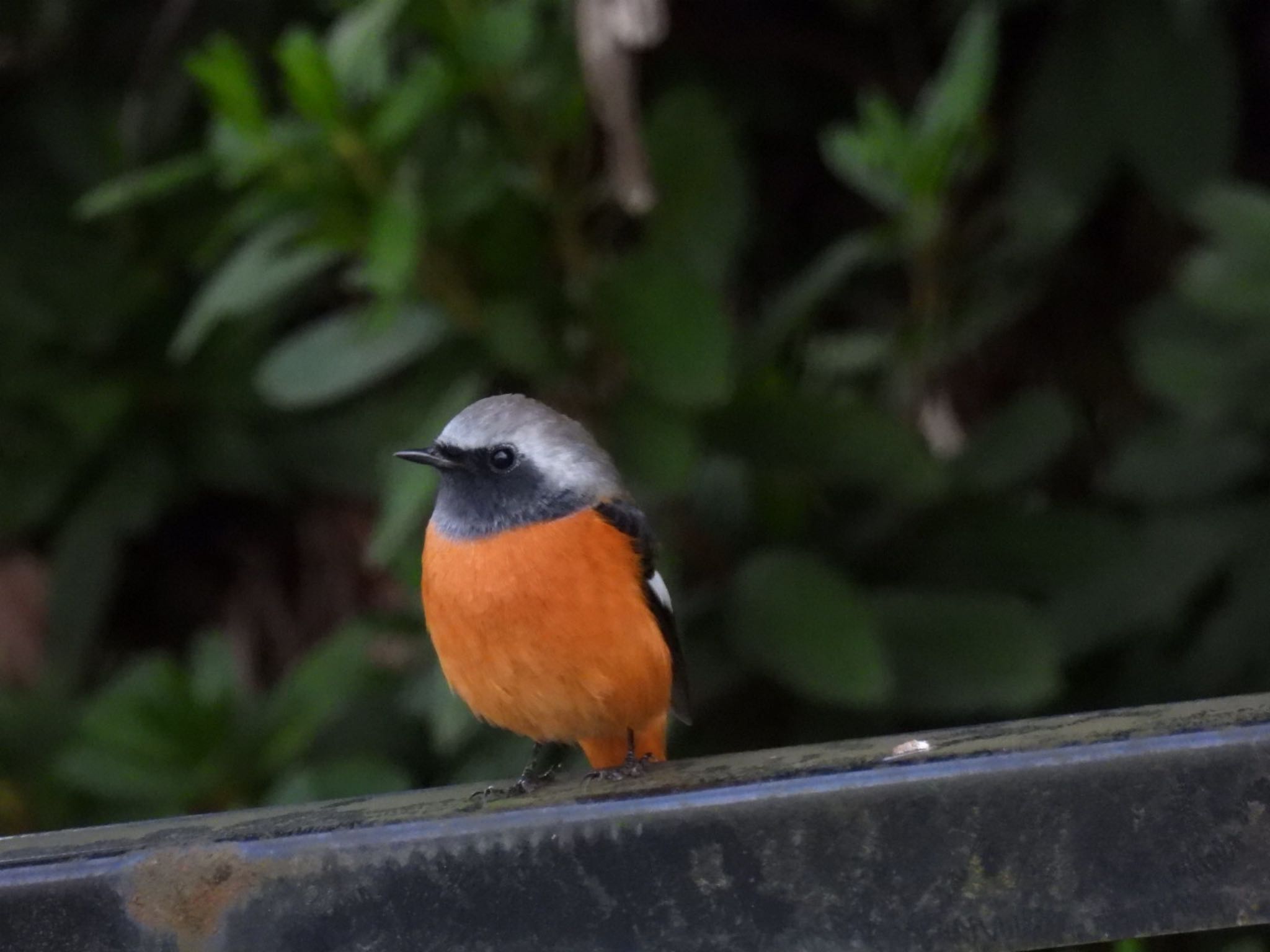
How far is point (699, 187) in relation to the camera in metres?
4.41

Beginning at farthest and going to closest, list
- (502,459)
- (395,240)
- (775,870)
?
(395,240)
(502,459)
(775,870)

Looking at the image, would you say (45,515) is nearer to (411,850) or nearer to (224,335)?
(224,335)

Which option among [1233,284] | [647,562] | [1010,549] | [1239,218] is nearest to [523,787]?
[647,562]

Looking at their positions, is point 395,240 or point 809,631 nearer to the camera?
point 395,240

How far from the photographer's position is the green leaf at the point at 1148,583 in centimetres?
445

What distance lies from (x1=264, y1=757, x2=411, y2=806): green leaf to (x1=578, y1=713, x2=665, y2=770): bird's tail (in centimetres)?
46

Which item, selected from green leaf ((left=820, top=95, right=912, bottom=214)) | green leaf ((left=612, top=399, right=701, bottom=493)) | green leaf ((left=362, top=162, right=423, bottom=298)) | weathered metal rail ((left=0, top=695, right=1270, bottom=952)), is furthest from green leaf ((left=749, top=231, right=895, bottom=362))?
weathered metal rail ((left=0, top=695, right=1270, bottom=952))

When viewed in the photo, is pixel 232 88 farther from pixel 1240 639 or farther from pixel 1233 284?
pixel 1240 639

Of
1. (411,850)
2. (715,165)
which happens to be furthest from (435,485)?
(411,850)

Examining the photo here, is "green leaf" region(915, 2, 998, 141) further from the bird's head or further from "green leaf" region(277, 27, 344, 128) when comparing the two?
"green leaf" region(277, 27, 344, 128)

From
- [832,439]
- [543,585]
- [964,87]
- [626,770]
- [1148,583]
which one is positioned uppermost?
[964,87]

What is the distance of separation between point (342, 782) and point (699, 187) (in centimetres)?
169

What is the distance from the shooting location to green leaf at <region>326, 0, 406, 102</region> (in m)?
3.80

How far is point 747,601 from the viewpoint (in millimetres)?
4258
